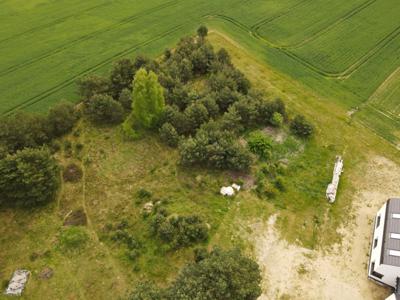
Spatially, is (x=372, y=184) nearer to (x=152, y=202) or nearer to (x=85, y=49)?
(x=152, y=202)

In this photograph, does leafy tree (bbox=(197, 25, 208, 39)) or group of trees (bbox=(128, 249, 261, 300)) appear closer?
group of trees (bbox=(128, 249, 261, 300))

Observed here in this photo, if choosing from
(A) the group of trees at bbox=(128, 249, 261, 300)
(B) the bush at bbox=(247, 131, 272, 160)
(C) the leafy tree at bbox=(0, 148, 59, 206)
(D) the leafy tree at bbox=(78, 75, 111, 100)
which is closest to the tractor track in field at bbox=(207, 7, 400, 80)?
(B) the bush at bbox=(247, 131, 272, 160)

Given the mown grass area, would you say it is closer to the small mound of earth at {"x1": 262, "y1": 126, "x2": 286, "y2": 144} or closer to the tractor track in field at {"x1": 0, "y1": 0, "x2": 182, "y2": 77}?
the small mound of earth at {"x1": 262, "y1": 126, "x2": 286, "y2": 144}

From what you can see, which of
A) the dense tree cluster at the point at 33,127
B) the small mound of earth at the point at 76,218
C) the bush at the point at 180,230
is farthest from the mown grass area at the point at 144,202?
the dense tree cluster at the point at 33,127

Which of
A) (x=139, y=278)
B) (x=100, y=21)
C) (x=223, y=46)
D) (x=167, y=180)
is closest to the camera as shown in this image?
(x=139, y=278)

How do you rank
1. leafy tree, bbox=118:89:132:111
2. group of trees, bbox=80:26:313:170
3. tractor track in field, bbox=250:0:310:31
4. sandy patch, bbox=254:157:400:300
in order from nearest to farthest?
1. sandy patch, bbox=254:157:400:300
2. group of trees, bbox=80:26:313:170
3. leafy tree, bbox=118:89:132:111
4. tractor track in field, bbox=250:0:310:31

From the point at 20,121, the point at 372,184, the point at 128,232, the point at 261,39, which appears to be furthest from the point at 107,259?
the point at 261,39

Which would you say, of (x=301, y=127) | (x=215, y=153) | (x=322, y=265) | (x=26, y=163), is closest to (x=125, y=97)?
(x=215, y=153)
